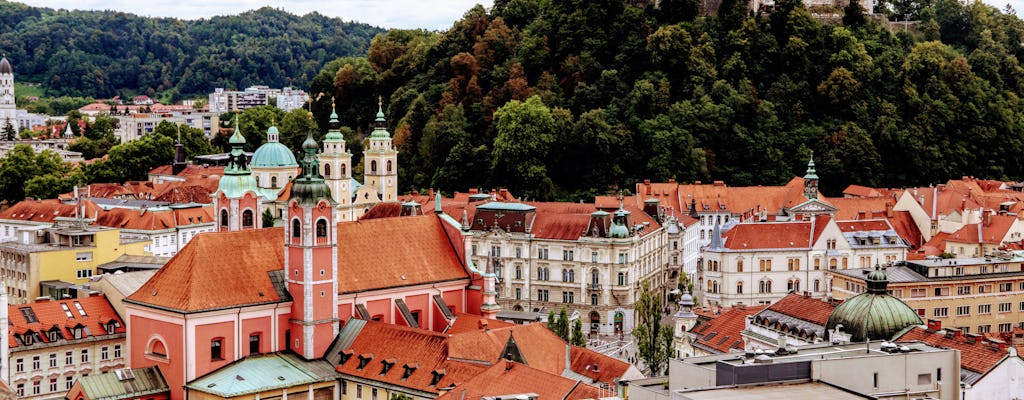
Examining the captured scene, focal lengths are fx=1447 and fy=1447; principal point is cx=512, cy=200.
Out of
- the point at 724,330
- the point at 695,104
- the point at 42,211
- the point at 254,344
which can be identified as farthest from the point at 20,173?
the point at 724,330

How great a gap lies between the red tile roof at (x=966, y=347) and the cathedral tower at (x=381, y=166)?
201ft

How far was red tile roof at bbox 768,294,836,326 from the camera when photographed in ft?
188

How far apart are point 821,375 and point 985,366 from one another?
10226 mm

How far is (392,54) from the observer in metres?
147

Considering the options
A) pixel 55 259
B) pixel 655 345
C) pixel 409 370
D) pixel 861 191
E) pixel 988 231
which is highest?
pixel 861 191

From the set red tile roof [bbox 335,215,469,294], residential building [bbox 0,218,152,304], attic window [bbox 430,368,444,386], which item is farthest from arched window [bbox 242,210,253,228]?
attic window [bbox 430,368,444,386]

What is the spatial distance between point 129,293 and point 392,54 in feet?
284

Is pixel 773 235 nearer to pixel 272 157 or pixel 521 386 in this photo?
pixel 272 157

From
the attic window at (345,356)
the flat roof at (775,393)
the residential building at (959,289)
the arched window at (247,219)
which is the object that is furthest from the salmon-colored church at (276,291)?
the flat roof at (775,393)

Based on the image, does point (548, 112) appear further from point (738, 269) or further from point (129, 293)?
point (129, 293)

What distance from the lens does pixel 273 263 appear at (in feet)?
198

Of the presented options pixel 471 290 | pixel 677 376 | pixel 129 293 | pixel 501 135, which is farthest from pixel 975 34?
pixel 677 376

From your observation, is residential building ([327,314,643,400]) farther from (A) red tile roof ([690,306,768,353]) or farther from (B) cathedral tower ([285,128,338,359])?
(A) red tile roof ([690,306,768,353])

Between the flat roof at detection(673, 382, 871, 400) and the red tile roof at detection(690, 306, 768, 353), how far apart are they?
22.7 metres
